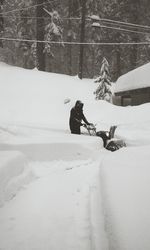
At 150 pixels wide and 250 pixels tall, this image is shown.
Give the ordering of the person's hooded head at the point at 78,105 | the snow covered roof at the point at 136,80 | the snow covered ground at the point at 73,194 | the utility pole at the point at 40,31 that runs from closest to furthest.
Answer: the snow covered ground at the point at 73,194
the person's hooded head at the point at 78,105
the snow covered roof at the point at 136,80
the utility pole at the point at 40,31

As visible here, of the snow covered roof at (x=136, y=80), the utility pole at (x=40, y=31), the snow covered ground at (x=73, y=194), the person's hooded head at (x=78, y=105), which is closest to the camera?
the snow covered ground at (x=73, y=194)

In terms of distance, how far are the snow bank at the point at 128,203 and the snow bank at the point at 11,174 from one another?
5.80 ft

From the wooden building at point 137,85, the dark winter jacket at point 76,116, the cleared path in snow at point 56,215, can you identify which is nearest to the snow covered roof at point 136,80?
the wooden building at point 137,85

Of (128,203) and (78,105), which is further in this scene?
(78,105)

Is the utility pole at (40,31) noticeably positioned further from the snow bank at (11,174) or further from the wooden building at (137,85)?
the snow bank at (11,174)

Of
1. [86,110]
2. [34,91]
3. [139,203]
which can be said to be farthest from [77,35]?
[139,203]

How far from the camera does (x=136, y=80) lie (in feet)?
73.0

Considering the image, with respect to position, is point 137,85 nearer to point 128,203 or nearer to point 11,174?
point 11,174

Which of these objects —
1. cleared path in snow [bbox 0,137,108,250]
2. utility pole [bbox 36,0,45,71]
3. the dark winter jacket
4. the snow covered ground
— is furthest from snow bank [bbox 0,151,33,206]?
utility pole [bbox 36,0,45,71]

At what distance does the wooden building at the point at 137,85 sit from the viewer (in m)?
21.1

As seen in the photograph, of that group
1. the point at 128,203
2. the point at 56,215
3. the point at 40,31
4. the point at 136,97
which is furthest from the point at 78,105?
the point at 40,31

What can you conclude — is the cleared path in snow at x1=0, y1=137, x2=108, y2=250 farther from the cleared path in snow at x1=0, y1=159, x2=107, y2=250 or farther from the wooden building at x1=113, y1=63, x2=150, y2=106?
the wooden building at x1=113, y1=63, x2=150, y2=106

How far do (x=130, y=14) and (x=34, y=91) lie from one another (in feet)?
50.5

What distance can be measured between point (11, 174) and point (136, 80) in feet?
54.1
